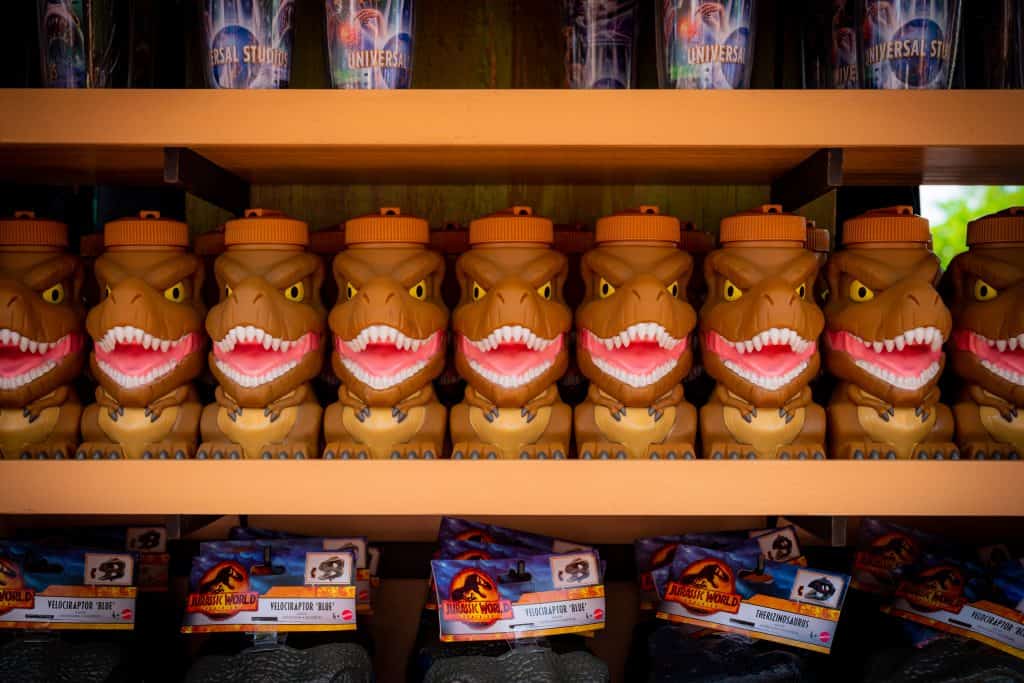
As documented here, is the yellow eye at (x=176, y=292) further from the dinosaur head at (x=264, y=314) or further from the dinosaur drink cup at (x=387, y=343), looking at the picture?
the dinosaur drink cup at (x=387, y=343)

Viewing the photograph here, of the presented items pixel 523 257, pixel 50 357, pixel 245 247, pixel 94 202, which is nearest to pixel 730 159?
pixel 523 257

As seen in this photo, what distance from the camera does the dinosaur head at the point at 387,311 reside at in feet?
3.52

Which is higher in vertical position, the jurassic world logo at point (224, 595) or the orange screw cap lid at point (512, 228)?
the orange screw cap lid at point (512, 228)

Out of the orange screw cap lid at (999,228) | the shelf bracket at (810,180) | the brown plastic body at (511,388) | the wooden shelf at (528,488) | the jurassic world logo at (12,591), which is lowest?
the jurassic world logo at (12,591)

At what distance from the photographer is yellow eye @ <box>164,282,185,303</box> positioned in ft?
Answer: 3.73

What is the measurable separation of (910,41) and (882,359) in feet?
1.23

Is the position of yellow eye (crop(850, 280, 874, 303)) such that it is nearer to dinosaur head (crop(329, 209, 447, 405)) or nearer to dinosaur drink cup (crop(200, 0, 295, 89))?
dinosaur head (crop(329, 209, 447, 405))

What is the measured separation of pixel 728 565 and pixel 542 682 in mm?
310

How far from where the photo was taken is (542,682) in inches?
41.8

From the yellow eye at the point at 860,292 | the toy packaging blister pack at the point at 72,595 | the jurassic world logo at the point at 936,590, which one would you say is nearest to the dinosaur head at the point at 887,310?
the yellow eye at the point at 860,292

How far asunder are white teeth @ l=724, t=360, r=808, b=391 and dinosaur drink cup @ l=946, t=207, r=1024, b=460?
0.23 metres

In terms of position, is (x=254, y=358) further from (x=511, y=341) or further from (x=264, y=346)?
(x=511, y=341)

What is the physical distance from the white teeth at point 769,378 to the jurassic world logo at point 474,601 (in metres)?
0.41

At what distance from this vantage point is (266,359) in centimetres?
110
